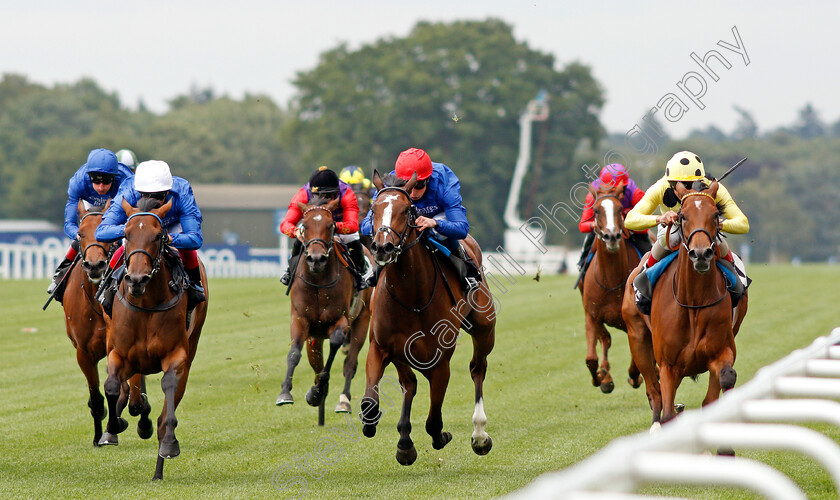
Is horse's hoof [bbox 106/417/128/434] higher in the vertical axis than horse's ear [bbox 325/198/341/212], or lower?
lower

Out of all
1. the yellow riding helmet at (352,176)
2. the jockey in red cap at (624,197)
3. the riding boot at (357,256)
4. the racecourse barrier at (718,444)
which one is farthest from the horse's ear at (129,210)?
the yellow riding helmet at (352,176)

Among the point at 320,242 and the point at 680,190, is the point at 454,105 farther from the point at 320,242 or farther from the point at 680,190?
the point at 680,190

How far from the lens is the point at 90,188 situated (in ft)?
28.5

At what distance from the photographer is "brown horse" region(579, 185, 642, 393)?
9234 mm

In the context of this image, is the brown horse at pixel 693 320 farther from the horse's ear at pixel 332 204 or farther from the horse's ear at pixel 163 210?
the horse's ear at pixel 163 210

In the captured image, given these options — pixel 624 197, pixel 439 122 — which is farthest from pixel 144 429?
pixel 439 122

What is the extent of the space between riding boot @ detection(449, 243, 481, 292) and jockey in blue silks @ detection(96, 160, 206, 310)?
1.77 meters

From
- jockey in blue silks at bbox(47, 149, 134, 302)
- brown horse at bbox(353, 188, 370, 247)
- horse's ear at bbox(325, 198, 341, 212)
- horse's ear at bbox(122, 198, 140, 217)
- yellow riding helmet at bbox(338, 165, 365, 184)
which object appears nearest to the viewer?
horse's ear at bbox(122, 198, 140, 217)

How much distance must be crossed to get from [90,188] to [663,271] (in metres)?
4.56

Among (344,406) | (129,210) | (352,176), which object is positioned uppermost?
(352,176)

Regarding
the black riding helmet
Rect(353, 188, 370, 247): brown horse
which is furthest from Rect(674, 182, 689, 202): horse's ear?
Rect(353, 188, 370, 247): brown horse

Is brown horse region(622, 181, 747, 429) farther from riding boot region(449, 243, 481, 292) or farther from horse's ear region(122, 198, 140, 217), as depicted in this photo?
horse's ear region(122, 198, 140, 217)

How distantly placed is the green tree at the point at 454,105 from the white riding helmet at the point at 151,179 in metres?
44.1

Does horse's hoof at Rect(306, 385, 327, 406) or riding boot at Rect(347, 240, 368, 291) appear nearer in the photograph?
horse's hoof at Rect(306, 385, 327, 406)
